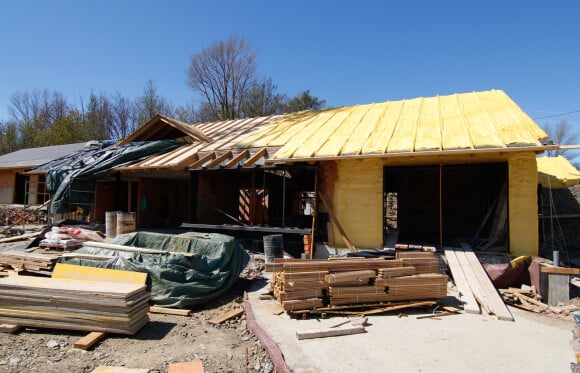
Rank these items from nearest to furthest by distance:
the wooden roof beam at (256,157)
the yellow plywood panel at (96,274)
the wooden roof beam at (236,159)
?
1. the yellow plywood panel at (96,274)
2. the wooden roof beam at (256,157)
3. the wooden roof beam at (236,159)

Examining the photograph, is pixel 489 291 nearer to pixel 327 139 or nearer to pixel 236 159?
pixel 327 139

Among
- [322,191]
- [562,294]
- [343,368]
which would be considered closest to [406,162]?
[322,191]

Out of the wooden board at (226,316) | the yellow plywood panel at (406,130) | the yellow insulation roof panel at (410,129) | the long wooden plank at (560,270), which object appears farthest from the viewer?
the yellow plywood panel at (406,130)

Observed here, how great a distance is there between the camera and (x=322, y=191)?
32.4ft

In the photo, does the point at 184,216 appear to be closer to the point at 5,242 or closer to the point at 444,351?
the point at 5,242

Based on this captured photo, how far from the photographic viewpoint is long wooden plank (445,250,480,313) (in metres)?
6.24

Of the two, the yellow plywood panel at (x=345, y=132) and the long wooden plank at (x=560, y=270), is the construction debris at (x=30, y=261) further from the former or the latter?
the long wooden plank at (x=560, y=270)

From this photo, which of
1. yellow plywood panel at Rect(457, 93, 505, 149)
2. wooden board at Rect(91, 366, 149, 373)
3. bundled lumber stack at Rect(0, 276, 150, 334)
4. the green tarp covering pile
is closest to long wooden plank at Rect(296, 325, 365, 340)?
wooden board at Rect(91, 366, 149, 373)

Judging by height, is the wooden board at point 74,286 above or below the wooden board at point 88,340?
above

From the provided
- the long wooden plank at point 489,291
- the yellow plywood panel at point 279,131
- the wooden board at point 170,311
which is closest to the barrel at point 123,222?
the yellow plywood panel at point 279,131

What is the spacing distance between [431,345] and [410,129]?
21.2 ft

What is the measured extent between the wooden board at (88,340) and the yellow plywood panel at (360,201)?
628cm

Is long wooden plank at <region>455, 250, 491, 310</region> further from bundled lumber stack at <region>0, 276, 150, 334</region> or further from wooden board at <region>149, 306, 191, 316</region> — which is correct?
bundled lumber stack at <region>0, 276, 150, 334</region>

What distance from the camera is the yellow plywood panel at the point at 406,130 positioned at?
335 inches
